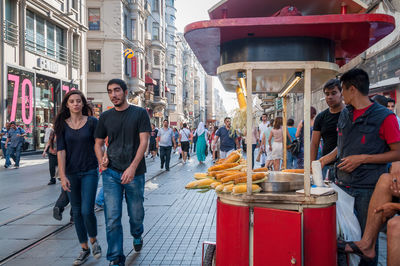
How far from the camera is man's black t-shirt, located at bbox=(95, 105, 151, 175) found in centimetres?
410

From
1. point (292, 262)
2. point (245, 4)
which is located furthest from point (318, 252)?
point (245, 4)

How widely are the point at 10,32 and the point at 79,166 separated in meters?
17.8

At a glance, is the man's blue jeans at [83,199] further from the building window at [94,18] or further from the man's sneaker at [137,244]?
the building window at [94,18]

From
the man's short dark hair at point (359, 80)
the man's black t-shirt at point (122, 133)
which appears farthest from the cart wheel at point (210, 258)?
the man's short dark hair at point (359, 80)

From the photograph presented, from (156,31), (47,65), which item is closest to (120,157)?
(47,65)

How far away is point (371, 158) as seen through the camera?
3.10 m

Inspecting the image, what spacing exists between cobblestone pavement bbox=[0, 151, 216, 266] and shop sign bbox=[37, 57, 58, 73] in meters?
14.0

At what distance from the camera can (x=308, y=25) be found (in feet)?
9.37

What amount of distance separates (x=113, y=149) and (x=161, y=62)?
42.6 meters

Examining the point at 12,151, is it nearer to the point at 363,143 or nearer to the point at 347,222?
the point at 347,222

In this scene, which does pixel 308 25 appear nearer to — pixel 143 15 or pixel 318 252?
pixel 318 252

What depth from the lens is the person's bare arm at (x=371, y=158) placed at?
3053 mm

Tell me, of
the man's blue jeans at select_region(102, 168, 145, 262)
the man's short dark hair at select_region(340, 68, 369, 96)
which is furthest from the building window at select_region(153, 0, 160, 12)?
the man's short dark hair at select_region(340, 68, 369, 96)

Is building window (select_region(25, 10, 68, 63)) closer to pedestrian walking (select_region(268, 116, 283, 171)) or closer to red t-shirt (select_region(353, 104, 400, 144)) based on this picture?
pedestrian walking (select_region(268, 116, 283, 171))
